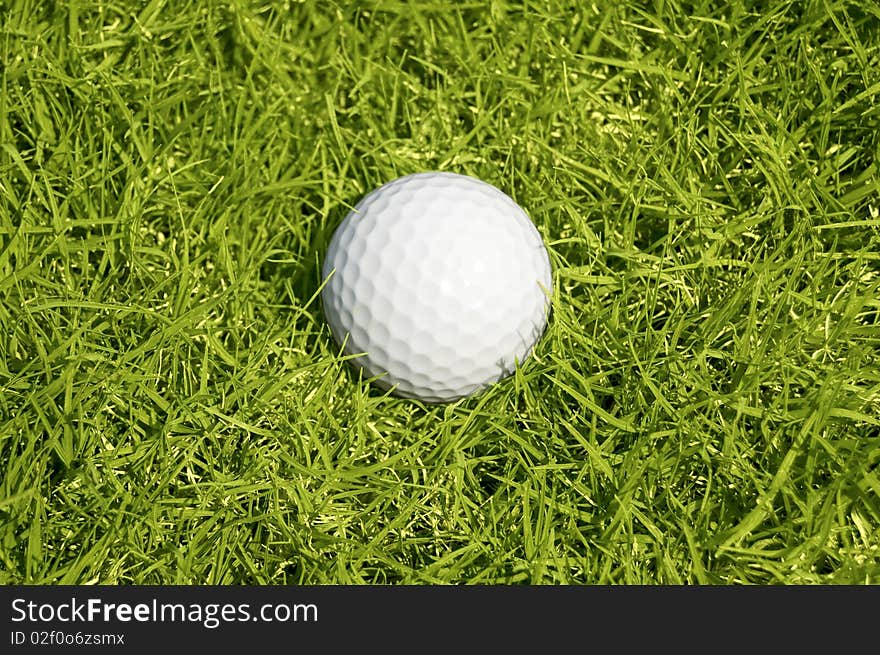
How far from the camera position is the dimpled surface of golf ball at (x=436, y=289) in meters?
1.73

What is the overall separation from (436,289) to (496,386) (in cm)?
29

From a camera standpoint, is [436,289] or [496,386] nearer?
[436,289]

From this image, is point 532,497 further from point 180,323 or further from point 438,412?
point 180,323

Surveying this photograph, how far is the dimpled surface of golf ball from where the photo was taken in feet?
5.68

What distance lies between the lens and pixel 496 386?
186 cm

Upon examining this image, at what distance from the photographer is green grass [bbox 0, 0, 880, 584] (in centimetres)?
171

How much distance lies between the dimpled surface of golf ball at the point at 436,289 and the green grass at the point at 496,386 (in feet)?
0.30

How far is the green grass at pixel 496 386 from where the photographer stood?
171 centimetres

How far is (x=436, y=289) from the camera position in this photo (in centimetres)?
172

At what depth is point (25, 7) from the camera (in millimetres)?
2133

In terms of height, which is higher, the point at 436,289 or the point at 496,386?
the point at 436,289

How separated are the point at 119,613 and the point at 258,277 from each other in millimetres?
823

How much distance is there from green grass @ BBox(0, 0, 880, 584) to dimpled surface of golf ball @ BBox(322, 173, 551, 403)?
0.09 metres

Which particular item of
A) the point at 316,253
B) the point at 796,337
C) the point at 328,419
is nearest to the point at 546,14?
the point at 316,253
